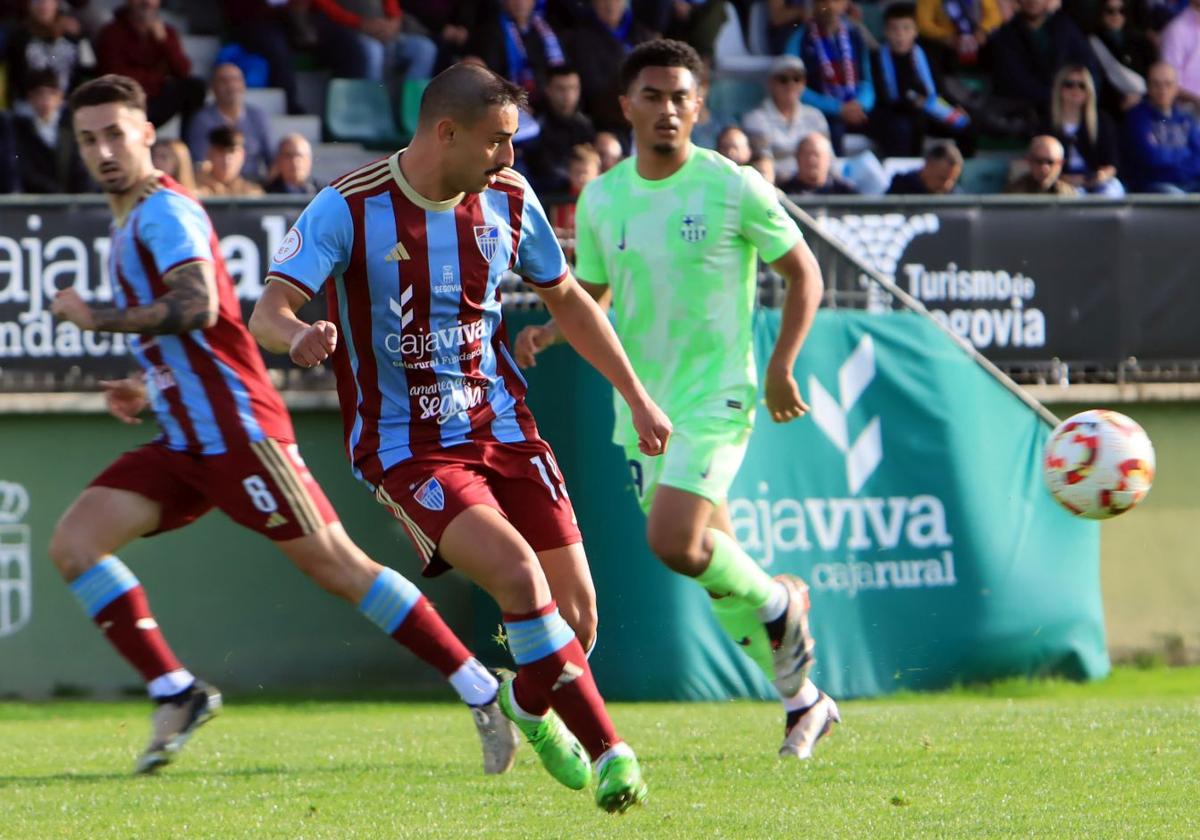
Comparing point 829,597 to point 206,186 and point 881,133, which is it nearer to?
point 206,186

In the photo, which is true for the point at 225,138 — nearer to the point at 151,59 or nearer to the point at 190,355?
the point at 151,59

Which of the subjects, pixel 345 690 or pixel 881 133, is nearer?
pixel 345 690

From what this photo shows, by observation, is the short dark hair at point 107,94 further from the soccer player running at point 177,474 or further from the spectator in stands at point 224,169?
the spectator in stands at point 224,169

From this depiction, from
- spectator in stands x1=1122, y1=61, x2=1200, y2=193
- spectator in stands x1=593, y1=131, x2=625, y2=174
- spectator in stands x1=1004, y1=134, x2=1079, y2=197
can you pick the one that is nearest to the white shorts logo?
spectator in stands x1=593, y1=131, x2=625, y2=174

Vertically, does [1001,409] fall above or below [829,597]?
above

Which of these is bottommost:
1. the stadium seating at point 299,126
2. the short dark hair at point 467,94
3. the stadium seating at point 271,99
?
the stadium seating at point 299,126

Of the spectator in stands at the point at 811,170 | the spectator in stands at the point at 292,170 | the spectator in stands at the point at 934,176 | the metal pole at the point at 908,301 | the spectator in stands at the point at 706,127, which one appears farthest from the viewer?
the spectator in stands at the point at 706,127

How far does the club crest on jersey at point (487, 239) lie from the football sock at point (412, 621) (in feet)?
5.64

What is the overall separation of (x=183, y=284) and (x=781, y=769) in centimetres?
265

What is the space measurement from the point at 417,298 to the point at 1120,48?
10.3 meters

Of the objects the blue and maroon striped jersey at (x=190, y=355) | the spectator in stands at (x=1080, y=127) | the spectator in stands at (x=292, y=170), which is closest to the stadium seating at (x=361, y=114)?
the spectator in stands at (x=292, y=170)

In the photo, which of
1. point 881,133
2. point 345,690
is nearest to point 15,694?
point 345,690

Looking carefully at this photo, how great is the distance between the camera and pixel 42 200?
372 inches

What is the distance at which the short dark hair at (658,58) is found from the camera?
707cm
